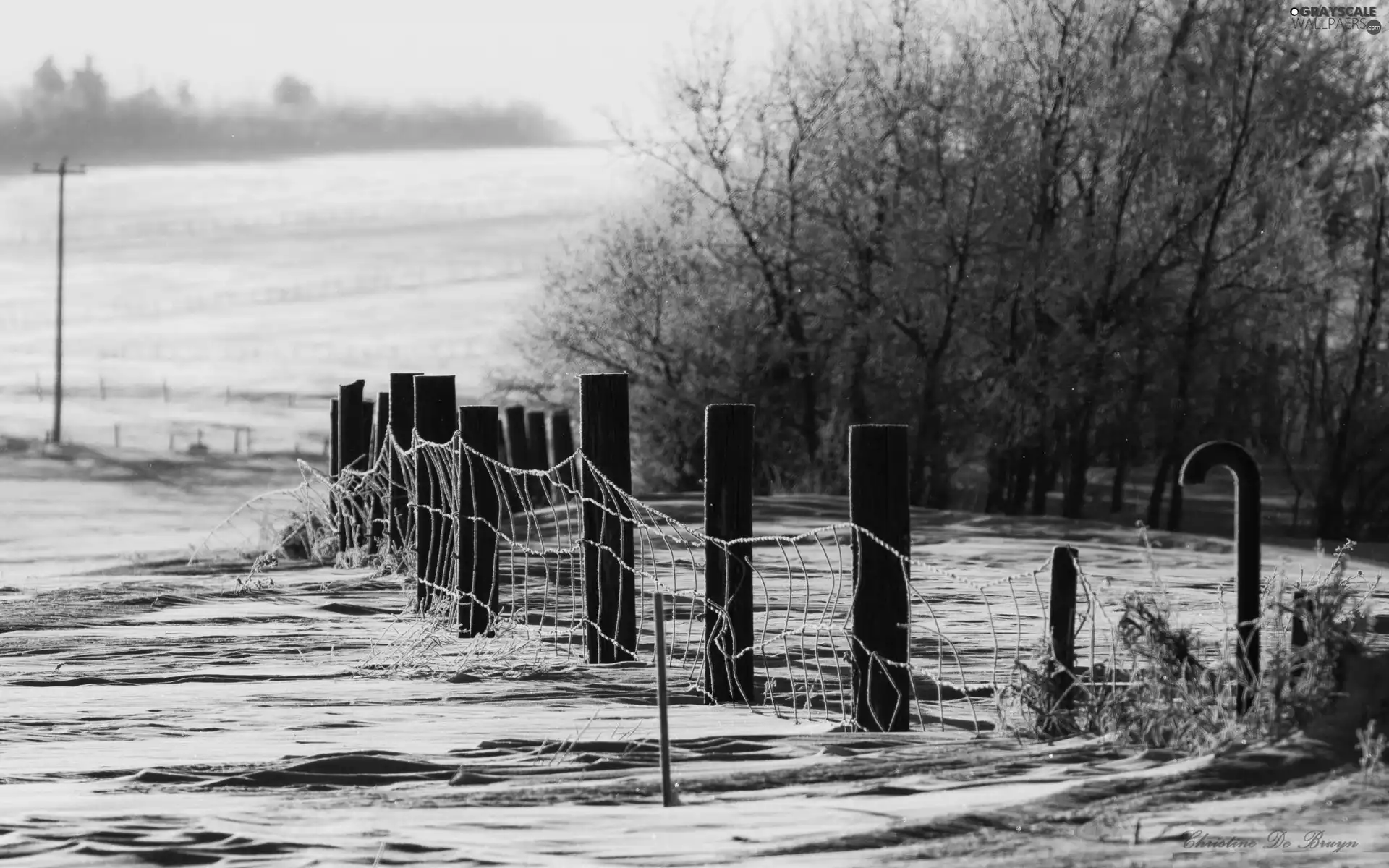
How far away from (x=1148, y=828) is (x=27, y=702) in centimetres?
526

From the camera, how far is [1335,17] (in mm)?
24172

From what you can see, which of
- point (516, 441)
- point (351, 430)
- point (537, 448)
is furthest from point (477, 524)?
point (537, 448)

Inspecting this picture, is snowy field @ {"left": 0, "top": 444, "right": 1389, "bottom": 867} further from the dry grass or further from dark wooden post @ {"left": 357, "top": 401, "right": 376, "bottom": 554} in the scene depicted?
dark wooden post @ {"left": 357, "top": 401, "right": 376, "bottom": 554}

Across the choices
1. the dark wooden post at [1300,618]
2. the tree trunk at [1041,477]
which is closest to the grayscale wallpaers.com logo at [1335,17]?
the tree trunk at [1041,477]

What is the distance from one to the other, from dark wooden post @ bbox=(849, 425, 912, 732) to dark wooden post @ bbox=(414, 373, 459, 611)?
5223 mm

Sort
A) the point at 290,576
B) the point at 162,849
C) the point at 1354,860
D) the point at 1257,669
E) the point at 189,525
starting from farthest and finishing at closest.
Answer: the point at 189,525, the point at 290,576, the point at 1257,669, the point at 162,849, the point at 1354,860

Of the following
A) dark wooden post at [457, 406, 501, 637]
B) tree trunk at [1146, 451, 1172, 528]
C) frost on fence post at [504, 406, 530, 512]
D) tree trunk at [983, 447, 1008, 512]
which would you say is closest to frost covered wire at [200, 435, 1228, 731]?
dark wooden post at [457, 406, 501, 637]

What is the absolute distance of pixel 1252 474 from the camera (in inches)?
208

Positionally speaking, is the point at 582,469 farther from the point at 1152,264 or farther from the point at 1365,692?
the point at 1152,264

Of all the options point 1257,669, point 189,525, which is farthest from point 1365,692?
point 189,525

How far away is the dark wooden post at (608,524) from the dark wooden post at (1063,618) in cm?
305

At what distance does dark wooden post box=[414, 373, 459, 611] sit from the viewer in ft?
37.4

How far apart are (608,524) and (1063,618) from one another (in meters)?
3.18

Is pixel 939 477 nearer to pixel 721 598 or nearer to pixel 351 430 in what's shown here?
pixel 351 430
